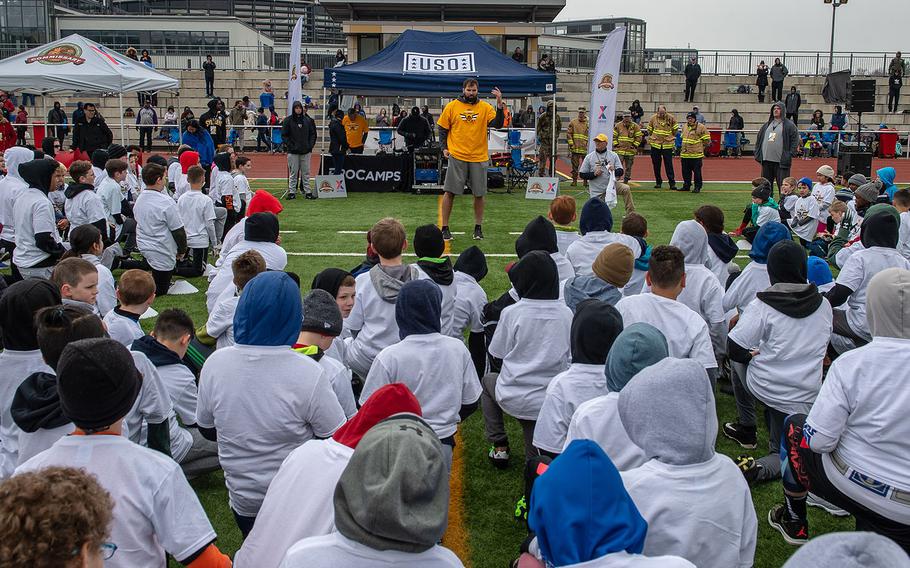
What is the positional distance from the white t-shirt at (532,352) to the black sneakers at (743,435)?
1.62m

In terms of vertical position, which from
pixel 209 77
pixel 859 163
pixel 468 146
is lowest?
pixel 859 163

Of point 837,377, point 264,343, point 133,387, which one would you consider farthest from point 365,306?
point 837,377

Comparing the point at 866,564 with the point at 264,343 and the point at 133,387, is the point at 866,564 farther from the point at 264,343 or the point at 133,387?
the point at 264,343

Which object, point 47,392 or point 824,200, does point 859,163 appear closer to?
point 824,200

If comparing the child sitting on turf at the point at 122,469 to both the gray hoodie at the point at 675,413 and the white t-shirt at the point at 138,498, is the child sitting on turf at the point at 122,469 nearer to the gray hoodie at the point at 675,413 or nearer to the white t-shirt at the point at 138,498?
the white t-shirt at the point at 138,498

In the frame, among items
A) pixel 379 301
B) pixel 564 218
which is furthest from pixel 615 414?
pixel 564 218

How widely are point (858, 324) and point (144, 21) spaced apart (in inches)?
1845

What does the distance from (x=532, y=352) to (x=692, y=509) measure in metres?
2.14

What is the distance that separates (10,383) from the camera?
3.97 metres

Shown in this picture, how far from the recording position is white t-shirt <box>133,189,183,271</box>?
938cm

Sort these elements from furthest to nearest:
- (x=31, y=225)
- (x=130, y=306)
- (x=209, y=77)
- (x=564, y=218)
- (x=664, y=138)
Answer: (x=209, y=77) < (x=664, y=138) < (x=31, y=225) < (x=564, y=218) < (x=130, y=306)

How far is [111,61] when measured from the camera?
648 inches

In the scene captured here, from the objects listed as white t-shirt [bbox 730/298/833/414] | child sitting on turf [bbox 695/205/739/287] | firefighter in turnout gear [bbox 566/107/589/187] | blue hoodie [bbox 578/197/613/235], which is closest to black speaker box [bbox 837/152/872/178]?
firefighter in turnout gear [bbox 566/107/589/187]

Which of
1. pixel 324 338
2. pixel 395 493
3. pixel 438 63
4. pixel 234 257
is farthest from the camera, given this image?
pixel 438 63
